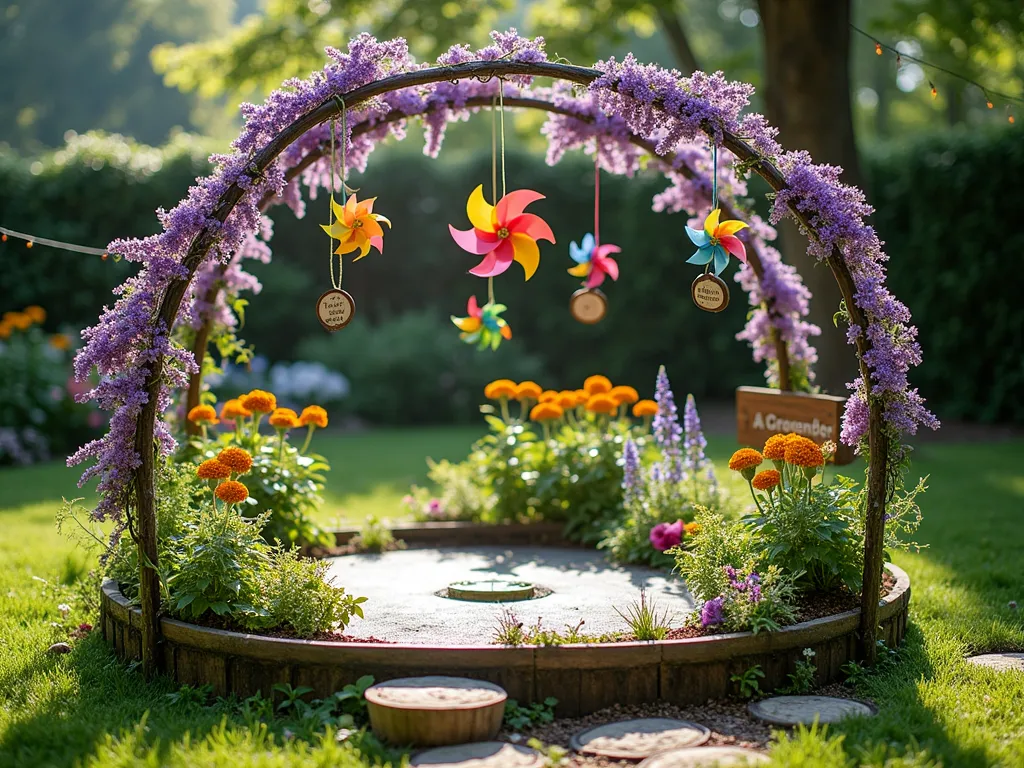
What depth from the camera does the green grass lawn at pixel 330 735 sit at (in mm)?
3010

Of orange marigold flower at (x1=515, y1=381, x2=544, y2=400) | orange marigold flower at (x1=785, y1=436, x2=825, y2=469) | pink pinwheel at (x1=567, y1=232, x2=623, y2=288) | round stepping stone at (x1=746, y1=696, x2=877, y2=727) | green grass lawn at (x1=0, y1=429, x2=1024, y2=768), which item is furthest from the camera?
orange marigold flower at (x1=515, y1=381, x2=544, y2=400)

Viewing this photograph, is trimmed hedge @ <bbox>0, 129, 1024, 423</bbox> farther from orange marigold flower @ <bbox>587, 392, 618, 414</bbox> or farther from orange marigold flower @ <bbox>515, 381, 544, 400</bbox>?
orange marigold flower @ <bbox>587, 392, 618, 414</bbox>

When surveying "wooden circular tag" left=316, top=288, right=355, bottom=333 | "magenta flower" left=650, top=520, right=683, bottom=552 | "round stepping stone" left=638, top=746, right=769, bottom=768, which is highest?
"wooden circular tag" left=316, top=288, right=355, bottom=333

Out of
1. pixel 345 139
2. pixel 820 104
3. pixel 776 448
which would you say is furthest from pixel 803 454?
pixel 820 104

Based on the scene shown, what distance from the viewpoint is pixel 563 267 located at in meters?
12.8

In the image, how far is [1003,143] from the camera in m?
Answer: 10.3

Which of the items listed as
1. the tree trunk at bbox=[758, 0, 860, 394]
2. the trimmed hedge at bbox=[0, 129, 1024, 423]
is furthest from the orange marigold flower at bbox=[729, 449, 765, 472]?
the trimmed hedge at bbox=[0, 129, 1024, 423]

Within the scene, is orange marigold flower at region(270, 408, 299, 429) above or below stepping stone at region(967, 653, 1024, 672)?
above

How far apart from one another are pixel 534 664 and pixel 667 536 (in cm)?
175

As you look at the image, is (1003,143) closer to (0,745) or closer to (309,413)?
(309,413)

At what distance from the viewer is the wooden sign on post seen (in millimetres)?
4895

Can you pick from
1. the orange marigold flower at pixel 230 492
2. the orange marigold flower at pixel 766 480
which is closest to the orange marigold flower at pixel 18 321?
the orange marigold flower at pixel 230 492

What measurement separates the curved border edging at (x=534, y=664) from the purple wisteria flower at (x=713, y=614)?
155mm

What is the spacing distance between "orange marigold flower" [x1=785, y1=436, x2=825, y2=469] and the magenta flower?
107 cm
